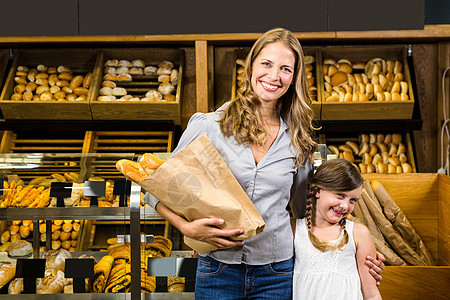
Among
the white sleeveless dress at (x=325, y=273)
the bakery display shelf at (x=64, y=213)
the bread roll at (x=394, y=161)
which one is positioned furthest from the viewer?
the bread roll at (x=394, y=161)

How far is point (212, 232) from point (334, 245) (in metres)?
0.49

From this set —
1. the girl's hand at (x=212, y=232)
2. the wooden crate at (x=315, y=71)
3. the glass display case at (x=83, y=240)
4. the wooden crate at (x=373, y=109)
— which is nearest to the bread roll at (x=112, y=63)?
the wooden crate at (x=315, y=71)

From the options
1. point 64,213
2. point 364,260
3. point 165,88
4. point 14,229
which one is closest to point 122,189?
point 64,213

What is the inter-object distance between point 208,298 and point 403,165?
2316mm

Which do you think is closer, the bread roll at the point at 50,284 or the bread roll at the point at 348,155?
the bread roll at the point at 50,284

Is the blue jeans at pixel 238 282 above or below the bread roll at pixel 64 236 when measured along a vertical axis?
below

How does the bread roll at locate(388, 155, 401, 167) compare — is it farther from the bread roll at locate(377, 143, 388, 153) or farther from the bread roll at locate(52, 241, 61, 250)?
the bread roll at locate(52, 241, 61, 250)

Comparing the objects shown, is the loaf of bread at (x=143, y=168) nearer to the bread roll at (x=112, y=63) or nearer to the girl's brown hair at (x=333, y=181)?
the girl's brown hair at (x=333, y=181)

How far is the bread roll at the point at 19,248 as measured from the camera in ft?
5.85

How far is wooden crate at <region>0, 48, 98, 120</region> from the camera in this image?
313cm

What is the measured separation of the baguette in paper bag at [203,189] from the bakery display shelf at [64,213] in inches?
20.6

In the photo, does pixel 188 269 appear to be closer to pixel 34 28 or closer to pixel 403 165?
pixel 403 165

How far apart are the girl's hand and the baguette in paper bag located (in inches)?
0.8

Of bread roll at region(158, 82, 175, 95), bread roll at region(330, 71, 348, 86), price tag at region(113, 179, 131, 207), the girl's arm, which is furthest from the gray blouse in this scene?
bread roll at region(330, 71, 348, 86)
